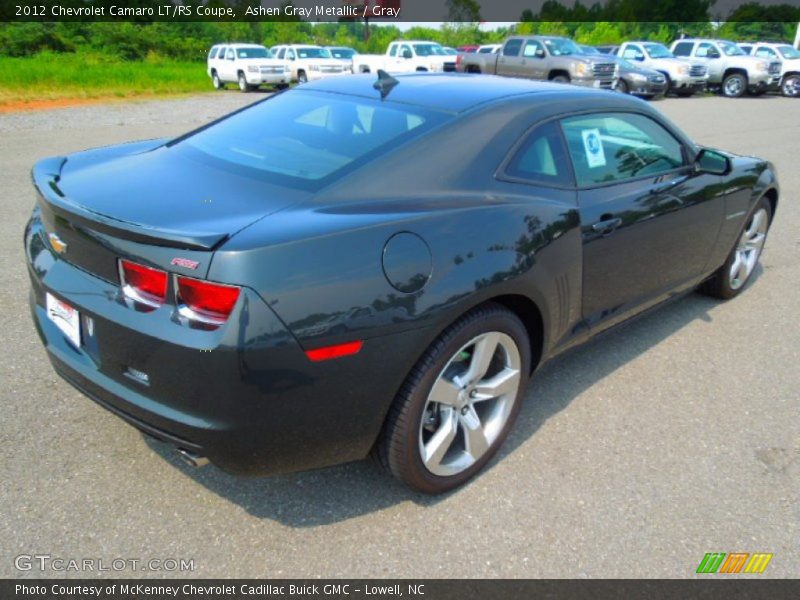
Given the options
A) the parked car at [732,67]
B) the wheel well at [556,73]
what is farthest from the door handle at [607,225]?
the parked car at [732,67]

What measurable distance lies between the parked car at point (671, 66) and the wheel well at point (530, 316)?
22.1 m

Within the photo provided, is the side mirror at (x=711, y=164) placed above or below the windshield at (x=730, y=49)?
below

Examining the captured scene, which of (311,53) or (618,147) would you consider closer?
(618,147)

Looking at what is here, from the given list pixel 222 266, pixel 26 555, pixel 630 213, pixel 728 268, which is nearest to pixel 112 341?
pixel 222 266

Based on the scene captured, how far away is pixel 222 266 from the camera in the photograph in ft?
6.08

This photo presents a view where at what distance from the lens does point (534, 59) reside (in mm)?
19797

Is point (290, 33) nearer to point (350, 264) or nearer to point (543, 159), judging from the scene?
point (543, 159)

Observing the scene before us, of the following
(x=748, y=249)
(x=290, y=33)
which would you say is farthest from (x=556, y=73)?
(x=290, y=33)

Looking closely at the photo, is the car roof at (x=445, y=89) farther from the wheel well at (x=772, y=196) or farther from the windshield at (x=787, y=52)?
the windshield at (x=787, y=52)

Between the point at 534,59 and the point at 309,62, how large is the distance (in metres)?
9.84

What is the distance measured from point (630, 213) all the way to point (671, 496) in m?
1.36

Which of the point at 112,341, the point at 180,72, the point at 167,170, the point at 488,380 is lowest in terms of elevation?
the point at 180,72

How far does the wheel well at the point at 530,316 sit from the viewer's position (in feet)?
8.64

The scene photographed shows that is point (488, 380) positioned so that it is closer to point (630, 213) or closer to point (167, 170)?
point (630, 213)
